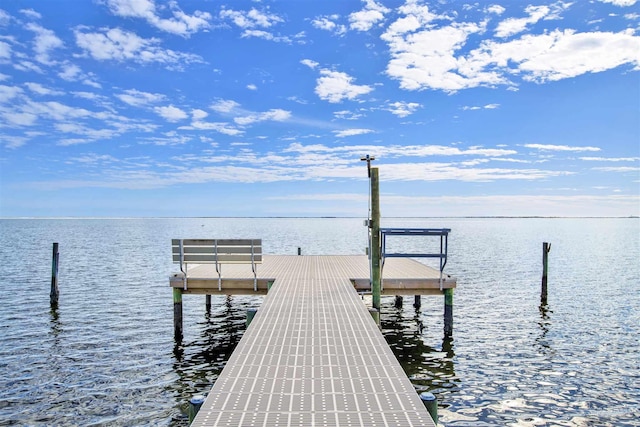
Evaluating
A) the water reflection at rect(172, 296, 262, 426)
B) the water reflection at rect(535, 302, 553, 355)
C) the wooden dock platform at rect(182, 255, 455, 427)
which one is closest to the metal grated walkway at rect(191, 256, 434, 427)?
the wooden dock platform at rect(182, 255, 455, 427)

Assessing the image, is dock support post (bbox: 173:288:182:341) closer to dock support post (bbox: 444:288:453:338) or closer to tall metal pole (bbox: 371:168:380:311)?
tall metal pole (bbox: 371:168:380:311)

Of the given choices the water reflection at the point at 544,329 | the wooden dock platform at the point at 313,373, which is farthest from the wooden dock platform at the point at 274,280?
the water reflection at the point at 544,329

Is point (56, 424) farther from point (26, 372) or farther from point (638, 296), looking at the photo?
point (638, 296)

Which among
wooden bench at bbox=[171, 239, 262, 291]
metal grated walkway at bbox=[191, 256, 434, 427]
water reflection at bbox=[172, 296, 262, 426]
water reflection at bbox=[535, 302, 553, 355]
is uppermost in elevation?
wooden bench at bbox=[171, 239, 262, 291]

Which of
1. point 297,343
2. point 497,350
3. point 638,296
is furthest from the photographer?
point 638,296

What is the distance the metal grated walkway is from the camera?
5.32 metres

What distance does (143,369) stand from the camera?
500 inches

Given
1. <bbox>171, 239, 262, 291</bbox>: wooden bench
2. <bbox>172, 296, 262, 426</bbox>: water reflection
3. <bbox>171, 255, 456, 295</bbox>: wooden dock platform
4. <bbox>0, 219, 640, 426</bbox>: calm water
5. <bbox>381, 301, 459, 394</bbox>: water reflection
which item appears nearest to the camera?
<bbox>0, 219, 640, 426</bbox>: calm water

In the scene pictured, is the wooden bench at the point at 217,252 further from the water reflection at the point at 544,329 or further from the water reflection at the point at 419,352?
the water reflection at the point at 544,329

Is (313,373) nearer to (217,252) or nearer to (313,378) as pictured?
(313,378)

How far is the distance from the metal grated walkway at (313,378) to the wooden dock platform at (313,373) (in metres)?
0.01

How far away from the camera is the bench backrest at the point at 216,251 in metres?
14.0

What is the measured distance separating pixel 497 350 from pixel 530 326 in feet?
13.2

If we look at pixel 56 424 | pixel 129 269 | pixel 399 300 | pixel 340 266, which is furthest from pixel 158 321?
pixel 129 269
